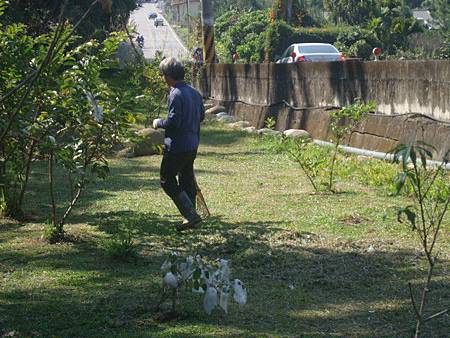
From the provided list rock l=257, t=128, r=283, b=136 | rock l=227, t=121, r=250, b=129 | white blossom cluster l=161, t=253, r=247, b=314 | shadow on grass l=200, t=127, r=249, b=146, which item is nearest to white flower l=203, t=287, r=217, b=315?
white blossom cluster l=161, t=253, r=247, b=314

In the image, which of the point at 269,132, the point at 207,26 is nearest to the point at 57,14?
the point at 269,132

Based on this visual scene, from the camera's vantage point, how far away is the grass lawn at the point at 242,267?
573 centimetres

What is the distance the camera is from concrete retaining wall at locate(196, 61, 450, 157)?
12914 millimetres

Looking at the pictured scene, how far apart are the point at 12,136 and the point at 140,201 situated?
9.34 ft

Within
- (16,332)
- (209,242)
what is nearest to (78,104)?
(209,242)

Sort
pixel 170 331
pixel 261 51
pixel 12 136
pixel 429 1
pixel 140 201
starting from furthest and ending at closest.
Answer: pixel 429 1
pixel 261 51
pixel 140 201
pixel 12 136
pixel 170 331

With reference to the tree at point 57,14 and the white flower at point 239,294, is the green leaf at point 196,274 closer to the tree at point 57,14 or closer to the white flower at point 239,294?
the white flower at point 239,294

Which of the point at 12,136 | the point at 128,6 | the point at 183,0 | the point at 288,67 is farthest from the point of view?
the point at 183,0

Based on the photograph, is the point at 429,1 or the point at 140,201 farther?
the point at 429,1

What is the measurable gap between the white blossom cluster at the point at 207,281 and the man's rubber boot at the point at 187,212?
2.71 metres

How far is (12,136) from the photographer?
7871 mm

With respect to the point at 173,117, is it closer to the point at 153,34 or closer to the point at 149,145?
the point at 149,145

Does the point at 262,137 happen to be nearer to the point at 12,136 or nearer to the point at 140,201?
the point at 140,201

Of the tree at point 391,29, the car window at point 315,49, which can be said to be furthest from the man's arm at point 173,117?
the tree at point 391,29
